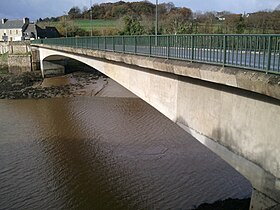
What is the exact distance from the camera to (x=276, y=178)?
5.61 metres

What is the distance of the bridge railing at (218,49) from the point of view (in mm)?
5641

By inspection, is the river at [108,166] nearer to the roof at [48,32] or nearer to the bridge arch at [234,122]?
the bridge arch at [234,122]

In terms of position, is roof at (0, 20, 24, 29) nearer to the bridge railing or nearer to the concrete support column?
the bridge railing

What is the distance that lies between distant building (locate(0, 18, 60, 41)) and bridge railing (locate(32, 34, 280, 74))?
6165cm

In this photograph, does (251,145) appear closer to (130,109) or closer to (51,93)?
(130,109)

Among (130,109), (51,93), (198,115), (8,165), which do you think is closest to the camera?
(198,115)

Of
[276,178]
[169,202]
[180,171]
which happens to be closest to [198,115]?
[276,178]

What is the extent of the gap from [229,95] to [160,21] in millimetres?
45819

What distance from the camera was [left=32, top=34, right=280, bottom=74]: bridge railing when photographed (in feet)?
18.5

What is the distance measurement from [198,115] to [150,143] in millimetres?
8154

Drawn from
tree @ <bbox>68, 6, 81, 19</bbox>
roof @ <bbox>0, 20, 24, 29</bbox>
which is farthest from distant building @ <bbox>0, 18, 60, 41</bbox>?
tree @ <bbox>68, 6, 81, 19</bbox>

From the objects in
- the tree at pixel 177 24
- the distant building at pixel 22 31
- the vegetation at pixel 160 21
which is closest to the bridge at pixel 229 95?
the vegetation at pixel 160 21

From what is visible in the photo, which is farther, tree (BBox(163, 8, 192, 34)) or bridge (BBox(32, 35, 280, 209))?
tree (BBox(163, 8, 192, 34))

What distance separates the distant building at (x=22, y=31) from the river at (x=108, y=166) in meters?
52.2
